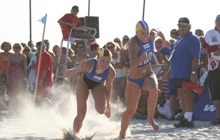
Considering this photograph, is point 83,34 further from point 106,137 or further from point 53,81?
point 106,137

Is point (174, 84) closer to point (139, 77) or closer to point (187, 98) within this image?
point (187, 98)

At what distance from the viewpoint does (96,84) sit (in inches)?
448

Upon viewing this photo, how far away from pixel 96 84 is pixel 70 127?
1.51 metres

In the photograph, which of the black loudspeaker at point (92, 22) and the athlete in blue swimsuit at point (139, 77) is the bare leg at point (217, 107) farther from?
the black loudspeaker at point (92, 22)

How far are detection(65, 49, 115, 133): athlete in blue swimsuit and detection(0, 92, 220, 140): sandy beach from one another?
1.64 ft

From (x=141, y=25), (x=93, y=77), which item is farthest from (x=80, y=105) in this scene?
(x=141, y=25)

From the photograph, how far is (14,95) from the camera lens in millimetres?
16656

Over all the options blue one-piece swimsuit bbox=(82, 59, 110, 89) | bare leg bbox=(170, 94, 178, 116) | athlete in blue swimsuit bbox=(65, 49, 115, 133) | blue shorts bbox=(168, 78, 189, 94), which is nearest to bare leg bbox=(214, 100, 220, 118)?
blue shorts bbox=(168, 78, 189, 94)

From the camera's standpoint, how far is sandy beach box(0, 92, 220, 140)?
11609mm

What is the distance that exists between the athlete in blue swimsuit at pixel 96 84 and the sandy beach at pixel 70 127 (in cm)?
50

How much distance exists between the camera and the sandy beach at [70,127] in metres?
11.6

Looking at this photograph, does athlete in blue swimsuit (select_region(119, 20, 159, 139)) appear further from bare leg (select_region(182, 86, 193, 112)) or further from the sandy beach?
bare leg (select_region(182, 86, 193, 112))

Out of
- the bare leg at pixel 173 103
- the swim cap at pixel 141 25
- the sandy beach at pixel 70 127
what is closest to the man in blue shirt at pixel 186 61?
the sandy beach at pixel 70 127

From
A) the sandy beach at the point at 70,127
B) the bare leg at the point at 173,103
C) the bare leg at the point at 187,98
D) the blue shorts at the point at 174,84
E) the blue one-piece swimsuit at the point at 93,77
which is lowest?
the sandy beach at the point at 70,127
